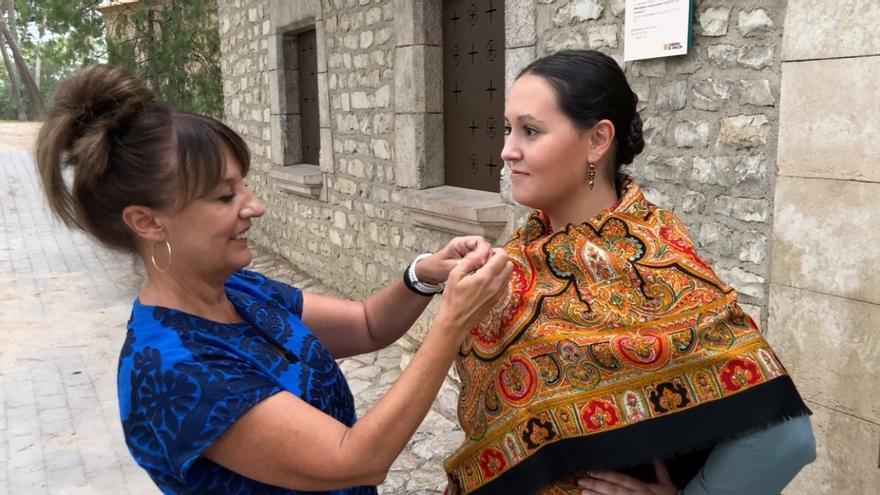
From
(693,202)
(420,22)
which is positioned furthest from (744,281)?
(420,22)

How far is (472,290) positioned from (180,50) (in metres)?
11.4

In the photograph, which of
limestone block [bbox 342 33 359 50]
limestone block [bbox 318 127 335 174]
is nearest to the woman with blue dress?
limestone block [bbox 342 33 359 50]

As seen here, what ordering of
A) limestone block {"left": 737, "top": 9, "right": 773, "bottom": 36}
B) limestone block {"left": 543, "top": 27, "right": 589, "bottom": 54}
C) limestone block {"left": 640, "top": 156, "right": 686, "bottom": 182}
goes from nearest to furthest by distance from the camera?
limestone block {"left": 737, "top": 9, "right": 773, "bottom": 36} → limestone block {"left": 640, "top": 156, "right": 686, "bottom": 182} → limestone block {"left": 543, "top": 27, "right": 589, "bottom": 54}

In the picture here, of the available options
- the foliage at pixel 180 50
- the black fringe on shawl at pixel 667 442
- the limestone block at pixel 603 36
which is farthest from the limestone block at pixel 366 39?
the foliage at pixel 180 50

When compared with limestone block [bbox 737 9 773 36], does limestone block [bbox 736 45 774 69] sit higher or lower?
lower

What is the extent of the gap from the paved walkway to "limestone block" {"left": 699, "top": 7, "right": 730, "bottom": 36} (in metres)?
2.33

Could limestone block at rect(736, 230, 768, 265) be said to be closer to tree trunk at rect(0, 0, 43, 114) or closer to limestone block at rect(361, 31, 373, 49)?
limestone block at rect(361, 31, 373, 49)

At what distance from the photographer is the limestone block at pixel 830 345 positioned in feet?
7.97

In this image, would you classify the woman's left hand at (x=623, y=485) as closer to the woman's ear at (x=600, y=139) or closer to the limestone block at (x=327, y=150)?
the woman's ear at (x=600, y=139)

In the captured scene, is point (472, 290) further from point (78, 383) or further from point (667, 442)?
point (78, 383)

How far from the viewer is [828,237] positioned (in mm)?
2494

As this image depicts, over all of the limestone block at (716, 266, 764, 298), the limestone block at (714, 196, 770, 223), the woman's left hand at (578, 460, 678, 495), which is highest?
the limestone block at (714, 196, 770, 223)

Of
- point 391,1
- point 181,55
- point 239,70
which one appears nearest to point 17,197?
point 181,55

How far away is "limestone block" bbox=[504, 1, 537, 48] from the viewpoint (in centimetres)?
379
